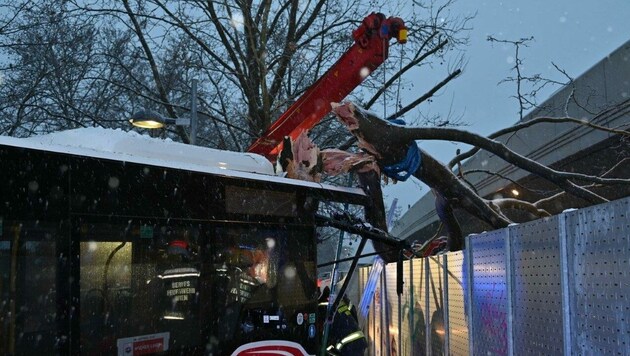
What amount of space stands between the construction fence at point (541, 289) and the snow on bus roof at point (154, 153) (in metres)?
1.97

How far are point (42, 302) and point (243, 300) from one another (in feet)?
5.91

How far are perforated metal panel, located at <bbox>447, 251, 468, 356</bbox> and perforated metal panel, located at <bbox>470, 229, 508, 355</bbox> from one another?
2.24ft

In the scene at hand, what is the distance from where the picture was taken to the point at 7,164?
4.26 m

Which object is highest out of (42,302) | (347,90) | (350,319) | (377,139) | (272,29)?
(272,29)

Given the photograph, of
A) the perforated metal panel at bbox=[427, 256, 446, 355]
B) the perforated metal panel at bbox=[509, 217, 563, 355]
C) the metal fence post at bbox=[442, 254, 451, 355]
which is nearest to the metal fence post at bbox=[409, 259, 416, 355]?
the perforated metal panel at bbox=[427, 256, 446, 355]

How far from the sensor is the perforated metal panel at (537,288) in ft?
14.7

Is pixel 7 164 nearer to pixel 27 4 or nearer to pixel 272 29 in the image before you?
pixel 27 4

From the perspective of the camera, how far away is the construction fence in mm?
3734

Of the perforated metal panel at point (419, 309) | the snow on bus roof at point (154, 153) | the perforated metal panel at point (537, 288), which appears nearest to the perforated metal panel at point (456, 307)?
the perforated metal panel at point (419, 309)

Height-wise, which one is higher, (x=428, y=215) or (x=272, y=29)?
(x=272, y=29)

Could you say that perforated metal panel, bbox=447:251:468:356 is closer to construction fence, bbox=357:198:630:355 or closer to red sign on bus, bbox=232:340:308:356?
construction fence, bbox=357:198:630:355

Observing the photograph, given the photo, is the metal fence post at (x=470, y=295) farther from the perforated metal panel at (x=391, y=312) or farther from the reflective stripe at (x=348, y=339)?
the perforated metal panel at (x=391, y=312)

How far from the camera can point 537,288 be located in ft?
15.7

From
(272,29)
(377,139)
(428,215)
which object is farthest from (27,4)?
(428,215)
